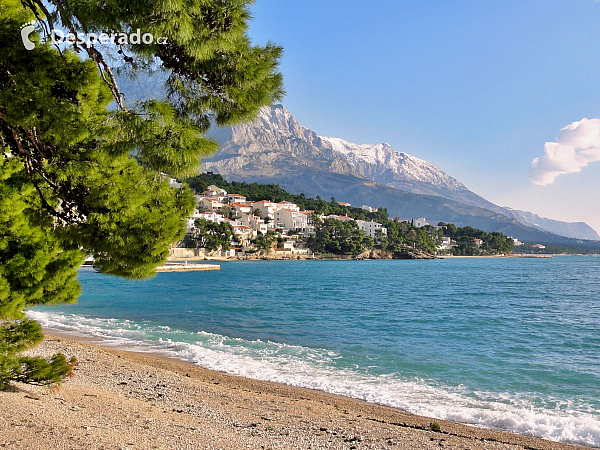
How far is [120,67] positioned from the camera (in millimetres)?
3855

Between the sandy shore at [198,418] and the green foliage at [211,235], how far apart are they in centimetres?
7158

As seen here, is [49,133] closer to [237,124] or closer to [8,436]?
[237,124]

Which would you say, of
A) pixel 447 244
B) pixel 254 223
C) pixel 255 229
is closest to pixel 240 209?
pixel 254 223

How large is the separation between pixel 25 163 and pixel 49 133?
3.82 feet

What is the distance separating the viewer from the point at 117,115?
352cm

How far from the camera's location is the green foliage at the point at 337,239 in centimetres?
10274

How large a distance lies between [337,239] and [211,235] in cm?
3463

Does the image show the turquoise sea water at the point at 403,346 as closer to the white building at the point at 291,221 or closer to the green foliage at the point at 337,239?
the green foliage at the point at 337,239

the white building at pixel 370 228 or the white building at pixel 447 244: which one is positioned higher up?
the white building at pixel 370 228

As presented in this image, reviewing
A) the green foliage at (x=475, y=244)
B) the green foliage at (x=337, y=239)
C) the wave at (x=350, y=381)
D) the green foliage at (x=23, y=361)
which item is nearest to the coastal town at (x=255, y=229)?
the green foliage at (x=337, y=239)

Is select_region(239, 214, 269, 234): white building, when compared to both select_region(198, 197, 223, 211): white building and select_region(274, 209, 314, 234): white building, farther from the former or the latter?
select_region(274, 209, 314, 234): white building

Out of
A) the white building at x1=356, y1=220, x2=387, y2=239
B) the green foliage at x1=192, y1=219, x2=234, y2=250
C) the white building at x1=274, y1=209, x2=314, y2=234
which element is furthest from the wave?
the white building at x1=356, y1=220, x2=387, y2=239

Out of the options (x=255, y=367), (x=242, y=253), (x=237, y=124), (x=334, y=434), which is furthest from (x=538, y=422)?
(x=242, y=253)

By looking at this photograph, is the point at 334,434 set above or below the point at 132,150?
below
